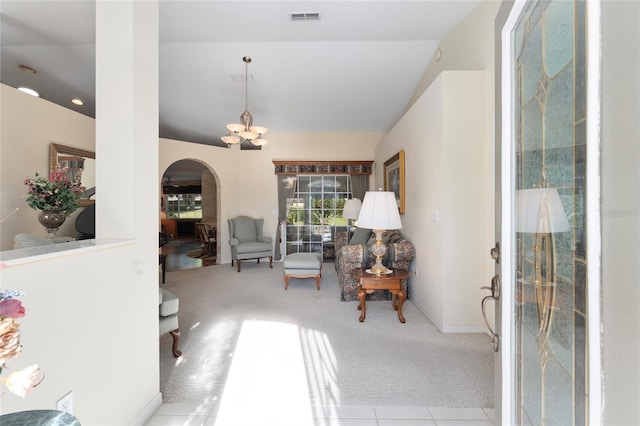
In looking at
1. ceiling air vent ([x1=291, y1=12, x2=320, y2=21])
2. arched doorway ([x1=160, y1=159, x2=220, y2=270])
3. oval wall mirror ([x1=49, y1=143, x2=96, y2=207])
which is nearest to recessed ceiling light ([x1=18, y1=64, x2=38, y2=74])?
oval wall mirror ([x1=49, y1=143, x2=96, y2=207])

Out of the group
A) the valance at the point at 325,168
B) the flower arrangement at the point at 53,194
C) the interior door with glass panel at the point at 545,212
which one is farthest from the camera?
the valance at the point at 325,168

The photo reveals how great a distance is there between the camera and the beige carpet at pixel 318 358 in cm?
177

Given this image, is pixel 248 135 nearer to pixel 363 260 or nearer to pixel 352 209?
pixel 352 209

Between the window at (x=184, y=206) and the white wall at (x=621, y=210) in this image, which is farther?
the window at (x=184, y=206)

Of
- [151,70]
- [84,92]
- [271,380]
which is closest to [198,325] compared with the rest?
[271,380]

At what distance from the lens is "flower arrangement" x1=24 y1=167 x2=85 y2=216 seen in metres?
2.77

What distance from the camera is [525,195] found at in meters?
1.02

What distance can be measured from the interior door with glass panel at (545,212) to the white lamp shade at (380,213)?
1682mm

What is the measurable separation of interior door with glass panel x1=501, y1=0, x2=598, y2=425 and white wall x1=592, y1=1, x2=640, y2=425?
0.09m

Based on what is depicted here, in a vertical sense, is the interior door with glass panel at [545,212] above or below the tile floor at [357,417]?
above

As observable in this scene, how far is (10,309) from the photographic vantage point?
587 millimetres

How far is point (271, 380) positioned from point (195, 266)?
14.6 ft

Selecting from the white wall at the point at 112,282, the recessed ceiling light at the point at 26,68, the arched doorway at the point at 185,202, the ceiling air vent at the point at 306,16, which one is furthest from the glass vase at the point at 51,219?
the arched doorway at the point at 185,202

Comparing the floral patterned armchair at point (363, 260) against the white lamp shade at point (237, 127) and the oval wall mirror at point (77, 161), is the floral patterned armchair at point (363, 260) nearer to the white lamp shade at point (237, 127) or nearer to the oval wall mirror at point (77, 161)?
the white lamp shade at point (237, 127)
